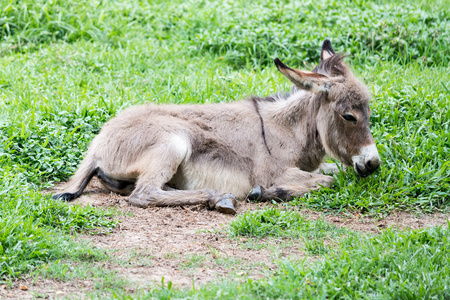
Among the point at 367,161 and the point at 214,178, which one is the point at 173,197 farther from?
the point at 367,161

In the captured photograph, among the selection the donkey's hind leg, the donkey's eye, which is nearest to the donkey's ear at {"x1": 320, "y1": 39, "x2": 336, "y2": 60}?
the donkey's eye

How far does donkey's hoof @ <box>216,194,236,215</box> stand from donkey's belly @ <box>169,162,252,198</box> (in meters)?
0.44

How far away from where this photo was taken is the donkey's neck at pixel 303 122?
6.42 m

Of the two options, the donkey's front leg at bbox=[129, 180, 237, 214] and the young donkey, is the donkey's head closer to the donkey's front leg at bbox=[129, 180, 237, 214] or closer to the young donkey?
the young donkey

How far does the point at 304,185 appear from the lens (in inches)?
240

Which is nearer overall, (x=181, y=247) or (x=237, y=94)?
(x=181, y=247)

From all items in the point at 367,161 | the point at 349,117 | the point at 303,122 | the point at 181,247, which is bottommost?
the point at 181,247

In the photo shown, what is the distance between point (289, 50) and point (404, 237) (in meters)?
5.48

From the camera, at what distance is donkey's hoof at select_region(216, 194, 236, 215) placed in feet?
18.3

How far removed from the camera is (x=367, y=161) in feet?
19.0

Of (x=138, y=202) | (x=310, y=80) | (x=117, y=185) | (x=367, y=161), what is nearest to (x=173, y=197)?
(x=138, y=202)

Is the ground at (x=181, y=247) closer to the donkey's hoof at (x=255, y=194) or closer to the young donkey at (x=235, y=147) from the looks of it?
the donkey's hoof at (x=255, y=194)

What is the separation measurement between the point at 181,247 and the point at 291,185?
6.14ft

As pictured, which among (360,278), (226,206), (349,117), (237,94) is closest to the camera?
(360,278)
